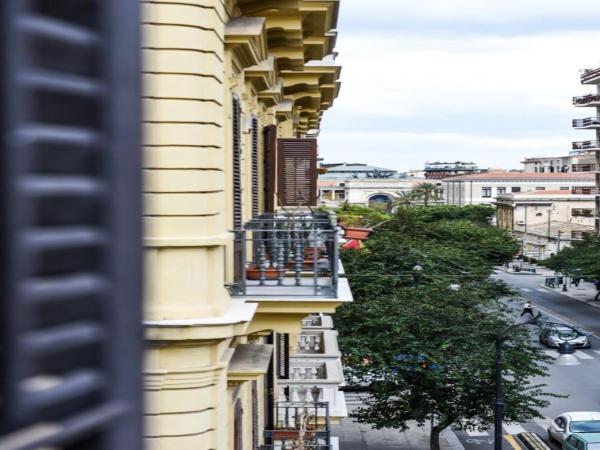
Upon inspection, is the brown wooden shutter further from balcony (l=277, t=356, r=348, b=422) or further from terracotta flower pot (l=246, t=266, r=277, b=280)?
terracotta flower pot (l=246, t=266, r=277, b=280)

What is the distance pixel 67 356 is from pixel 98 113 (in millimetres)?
306

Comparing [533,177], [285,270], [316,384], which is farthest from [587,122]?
[285,270]

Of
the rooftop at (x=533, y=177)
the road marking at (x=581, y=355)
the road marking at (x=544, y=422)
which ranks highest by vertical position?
the rooftop at (x=533, y=177)

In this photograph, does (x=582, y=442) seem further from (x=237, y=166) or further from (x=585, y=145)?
(x=585, y=145)

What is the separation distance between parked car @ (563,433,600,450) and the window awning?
62.1 feet

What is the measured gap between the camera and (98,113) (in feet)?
4.36

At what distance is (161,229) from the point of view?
8281 millimetres

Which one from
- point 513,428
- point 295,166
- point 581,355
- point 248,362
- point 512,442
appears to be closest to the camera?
point 248,362

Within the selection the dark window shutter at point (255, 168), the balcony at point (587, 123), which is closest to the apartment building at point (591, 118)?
the balcony at point (587, 123)

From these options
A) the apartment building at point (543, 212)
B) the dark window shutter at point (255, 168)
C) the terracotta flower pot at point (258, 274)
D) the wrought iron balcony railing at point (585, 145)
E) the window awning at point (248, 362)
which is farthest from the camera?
the apartment building at point (543, 212)

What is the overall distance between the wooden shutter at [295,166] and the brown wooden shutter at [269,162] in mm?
852

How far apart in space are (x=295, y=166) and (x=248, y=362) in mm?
7581

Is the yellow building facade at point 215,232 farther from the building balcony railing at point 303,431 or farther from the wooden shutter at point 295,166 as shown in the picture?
the wooden shutter at point 295,166

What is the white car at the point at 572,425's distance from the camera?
101ft
